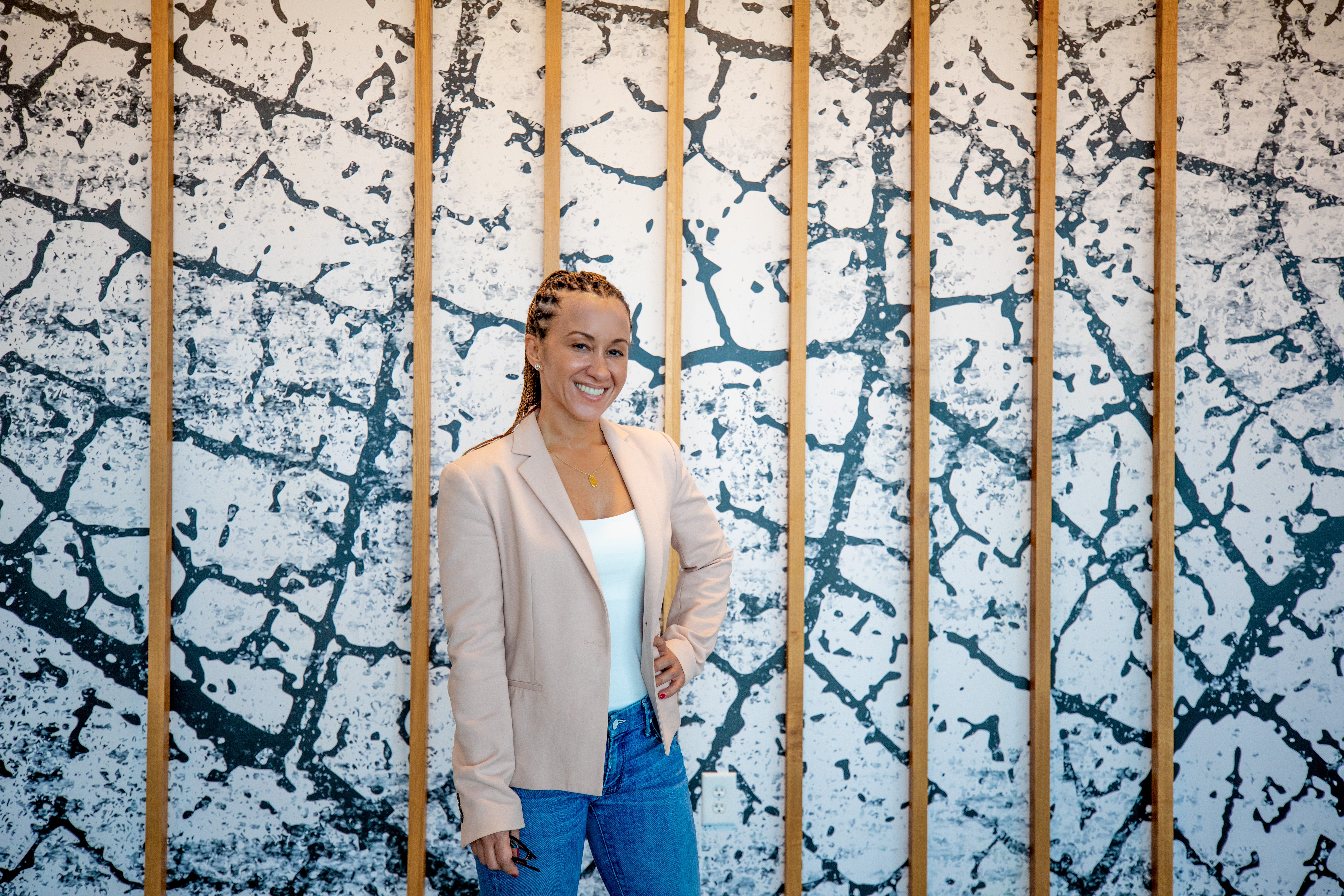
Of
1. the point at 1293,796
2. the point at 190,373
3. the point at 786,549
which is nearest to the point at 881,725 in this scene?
the point at 786,549

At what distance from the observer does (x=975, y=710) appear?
214 cm

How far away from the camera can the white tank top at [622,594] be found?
1.38 metres

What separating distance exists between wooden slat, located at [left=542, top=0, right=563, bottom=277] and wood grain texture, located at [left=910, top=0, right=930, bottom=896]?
33.1 inches

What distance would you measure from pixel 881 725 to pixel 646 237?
4.28 ft

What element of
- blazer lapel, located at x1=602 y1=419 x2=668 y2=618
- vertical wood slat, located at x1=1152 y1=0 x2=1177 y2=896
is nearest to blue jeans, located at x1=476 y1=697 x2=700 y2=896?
blazer lapel, located at x1=602 y1=419 x2=668 y2=618

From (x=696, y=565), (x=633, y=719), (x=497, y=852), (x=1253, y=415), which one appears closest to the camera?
(x=497, y=852)

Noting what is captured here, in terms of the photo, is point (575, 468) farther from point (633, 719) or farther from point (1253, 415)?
point (1253, 415)

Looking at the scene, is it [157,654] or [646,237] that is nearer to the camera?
[157,654]

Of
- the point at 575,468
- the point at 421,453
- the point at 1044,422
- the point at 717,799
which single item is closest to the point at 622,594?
the point at 575,468

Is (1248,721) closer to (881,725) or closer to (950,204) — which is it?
(881,725)

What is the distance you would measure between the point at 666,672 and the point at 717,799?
2.52 ft

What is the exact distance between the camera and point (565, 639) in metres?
1.34

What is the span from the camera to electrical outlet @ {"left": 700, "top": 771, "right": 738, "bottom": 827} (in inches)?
81.4

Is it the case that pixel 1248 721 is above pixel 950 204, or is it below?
below
